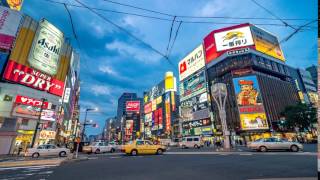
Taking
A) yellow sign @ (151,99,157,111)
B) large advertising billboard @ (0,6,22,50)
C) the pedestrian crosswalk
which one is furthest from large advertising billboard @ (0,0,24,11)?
yellow sign @ (151,99,157,111)

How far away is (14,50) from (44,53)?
562 centimetres

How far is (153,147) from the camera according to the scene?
69.1ft

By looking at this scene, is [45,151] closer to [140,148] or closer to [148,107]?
[140,148]

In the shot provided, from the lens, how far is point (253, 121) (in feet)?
209

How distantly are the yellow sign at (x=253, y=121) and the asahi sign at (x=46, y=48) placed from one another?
5956cm

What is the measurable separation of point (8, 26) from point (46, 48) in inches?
282

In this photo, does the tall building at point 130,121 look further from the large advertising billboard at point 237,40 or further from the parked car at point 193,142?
the parked car at point 193,142

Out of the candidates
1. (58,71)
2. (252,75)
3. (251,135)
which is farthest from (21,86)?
(252,75)

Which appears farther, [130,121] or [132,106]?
[130,121]

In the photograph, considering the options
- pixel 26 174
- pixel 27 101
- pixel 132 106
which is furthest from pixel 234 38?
pixel 26 174

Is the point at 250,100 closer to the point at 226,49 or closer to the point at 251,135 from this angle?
the point at 251,135

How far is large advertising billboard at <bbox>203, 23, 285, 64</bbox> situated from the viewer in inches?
2884

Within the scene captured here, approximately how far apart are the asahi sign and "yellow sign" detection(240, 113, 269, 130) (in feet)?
195

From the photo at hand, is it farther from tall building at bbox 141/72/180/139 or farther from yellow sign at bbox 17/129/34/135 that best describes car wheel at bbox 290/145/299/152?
tall building at bbox 141/72/180/139
